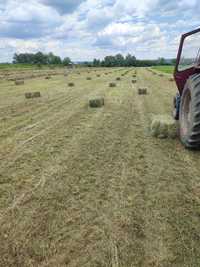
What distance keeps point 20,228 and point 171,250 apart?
1400 mm

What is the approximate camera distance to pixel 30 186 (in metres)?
3.32

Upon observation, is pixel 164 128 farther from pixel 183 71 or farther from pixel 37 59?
pixel 37 59

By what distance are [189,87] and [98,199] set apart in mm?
2731

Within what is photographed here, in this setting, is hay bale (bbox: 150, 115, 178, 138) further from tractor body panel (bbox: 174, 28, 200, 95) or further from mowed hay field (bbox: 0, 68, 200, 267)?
tractor body panel (bbox: 174, 28, 200, 95)

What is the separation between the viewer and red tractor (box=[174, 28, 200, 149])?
4.03 m

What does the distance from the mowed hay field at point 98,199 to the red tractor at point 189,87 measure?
317mm

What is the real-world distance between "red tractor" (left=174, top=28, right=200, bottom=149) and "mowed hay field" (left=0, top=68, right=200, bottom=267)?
317mm

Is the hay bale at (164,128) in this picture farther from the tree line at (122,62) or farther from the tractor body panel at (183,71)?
the tree line at (122,62)

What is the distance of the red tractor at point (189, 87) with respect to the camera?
4031mm

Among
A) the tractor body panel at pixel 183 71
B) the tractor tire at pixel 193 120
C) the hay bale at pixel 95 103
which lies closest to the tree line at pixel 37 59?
the hay bale at pixel 95 103

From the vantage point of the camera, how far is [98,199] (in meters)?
2.98

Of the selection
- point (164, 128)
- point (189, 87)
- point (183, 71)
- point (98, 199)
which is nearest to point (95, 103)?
point (183, 71)

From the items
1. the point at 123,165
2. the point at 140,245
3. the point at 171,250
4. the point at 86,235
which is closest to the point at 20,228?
the point at 86,235

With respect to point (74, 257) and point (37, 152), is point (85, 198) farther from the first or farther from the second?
point (37, 152)
